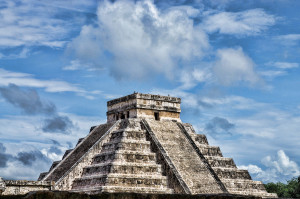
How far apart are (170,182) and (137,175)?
6.73ft

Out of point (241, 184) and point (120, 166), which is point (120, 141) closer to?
point (120, 166)

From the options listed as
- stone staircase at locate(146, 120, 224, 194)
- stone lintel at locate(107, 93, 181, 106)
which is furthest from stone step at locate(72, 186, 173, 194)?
stone lintel at locate(107, 93, 181, 106)

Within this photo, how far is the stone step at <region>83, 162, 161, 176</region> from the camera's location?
2341 cm

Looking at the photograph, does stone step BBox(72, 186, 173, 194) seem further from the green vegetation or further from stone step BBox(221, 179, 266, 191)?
the green vegetation

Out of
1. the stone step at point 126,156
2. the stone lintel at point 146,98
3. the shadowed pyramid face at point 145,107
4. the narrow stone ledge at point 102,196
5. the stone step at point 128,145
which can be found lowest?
the narrow stone ledge at point 102,196

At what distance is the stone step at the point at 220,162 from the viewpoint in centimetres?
2779

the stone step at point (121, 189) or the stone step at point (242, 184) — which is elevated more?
the stone step at point (242, 184)

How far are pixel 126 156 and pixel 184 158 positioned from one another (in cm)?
406

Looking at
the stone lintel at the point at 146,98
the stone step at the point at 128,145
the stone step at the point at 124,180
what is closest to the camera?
the stone step at the point at 124,180

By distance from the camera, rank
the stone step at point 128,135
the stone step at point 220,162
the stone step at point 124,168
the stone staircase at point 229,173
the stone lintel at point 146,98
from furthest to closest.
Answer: the stone lintel at point 146,98, the stone step at point 220,162, the stone staircase at point 229,173, the stone step at point 128,135, the stone step at point 124,168

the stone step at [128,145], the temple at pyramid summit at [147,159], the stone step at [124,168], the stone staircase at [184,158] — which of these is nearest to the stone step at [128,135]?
the temple at pyramid summit at [147,159]

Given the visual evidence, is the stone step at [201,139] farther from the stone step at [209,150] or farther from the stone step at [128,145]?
the stone step at [128,145]

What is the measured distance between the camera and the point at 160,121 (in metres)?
29.5

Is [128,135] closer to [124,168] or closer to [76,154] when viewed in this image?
[124,168]
